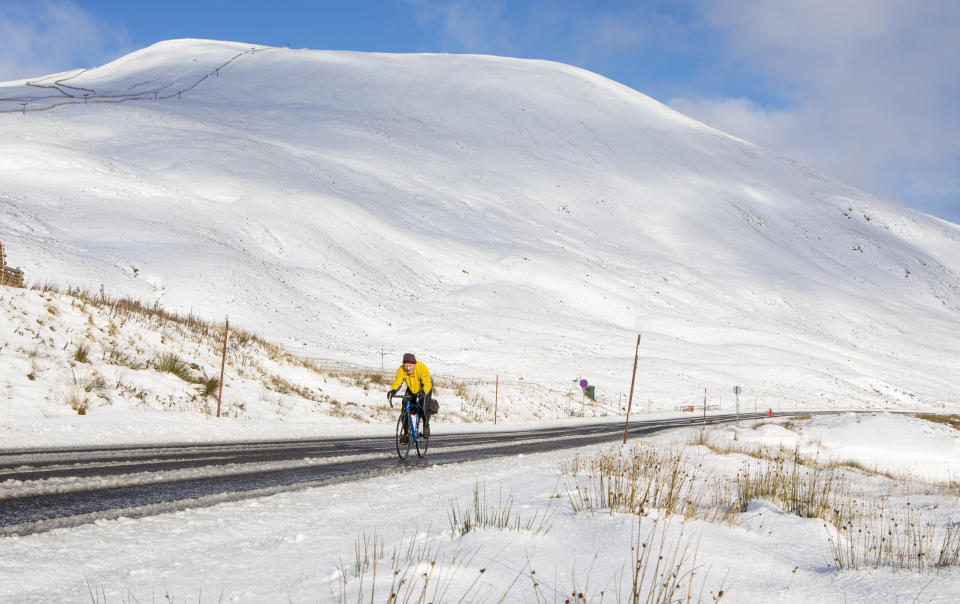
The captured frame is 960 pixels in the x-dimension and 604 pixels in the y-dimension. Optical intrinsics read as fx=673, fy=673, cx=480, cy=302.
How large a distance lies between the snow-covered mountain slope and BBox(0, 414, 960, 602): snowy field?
1846 inches

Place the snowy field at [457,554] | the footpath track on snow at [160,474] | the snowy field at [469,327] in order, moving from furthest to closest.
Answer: the footpath track on snow at [160,474] → the snowy field at [469,327] → the snowy field at [457,554]

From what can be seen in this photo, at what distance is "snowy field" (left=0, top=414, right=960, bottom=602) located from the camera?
391 centimetres

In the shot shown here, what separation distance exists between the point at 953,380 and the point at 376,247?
81766mm

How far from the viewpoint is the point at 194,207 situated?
7588cm

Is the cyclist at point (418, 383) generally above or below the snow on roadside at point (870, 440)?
above

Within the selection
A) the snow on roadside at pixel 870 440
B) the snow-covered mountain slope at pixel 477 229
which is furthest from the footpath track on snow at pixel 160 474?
the snow-covered mountain slope at pixel 477 229

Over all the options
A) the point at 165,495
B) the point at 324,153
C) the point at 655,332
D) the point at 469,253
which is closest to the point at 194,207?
the point at 469,253

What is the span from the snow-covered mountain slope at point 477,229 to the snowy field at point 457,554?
154ft

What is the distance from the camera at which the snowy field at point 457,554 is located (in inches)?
154

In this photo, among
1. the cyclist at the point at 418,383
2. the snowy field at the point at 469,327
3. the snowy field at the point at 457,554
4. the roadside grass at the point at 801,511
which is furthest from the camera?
the cyclist at the point at 418,383

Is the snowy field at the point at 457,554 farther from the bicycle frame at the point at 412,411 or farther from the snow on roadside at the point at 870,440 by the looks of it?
the snow on roadside at the point at 870,440

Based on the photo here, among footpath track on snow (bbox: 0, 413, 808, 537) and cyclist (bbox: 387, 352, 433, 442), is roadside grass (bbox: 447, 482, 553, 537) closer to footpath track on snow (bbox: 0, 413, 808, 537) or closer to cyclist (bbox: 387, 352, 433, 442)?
footpath track on snow (bbox: 0, 413, 808, 537)

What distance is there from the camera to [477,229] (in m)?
109

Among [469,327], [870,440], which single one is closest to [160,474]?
[870,440]
